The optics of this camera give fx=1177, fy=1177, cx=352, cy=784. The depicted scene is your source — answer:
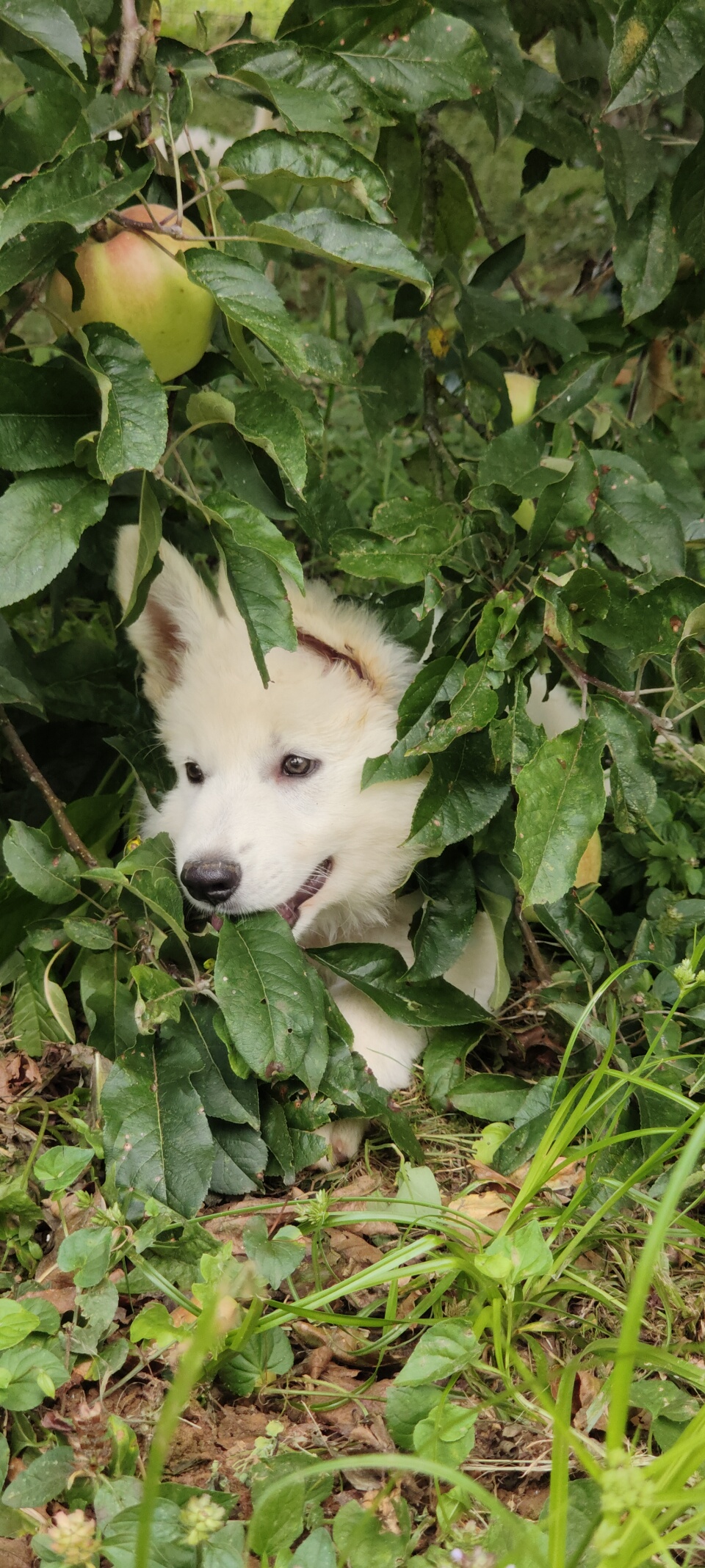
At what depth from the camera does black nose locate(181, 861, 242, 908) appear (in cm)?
213

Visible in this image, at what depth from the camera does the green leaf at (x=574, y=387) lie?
2.31m

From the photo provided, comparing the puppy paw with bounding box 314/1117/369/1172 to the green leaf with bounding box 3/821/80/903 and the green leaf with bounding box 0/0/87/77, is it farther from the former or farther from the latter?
the green leaf with bounding box 0/0/87/77

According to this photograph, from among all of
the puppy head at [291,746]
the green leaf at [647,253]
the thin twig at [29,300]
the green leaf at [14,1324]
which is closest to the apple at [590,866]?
the puppy head at [291,746]

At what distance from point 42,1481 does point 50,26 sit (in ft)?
6.01

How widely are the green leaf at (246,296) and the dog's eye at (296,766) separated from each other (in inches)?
38.5

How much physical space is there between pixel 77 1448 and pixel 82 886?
42.2 inches

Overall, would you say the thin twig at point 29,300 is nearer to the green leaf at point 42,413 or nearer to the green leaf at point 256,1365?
the green leaf at point 42,413

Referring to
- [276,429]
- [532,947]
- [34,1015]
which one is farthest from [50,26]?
[532,947]

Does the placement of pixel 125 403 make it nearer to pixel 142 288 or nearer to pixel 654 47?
pixel 142 288

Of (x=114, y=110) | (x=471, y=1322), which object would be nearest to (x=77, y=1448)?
(x=471, y=1322)

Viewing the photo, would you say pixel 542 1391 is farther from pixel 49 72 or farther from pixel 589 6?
pixel 589 6

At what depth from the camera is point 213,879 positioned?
2131mm

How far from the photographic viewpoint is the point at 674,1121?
186 centimetres

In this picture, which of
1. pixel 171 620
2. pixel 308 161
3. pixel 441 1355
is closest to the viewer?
pixel 441 1355
